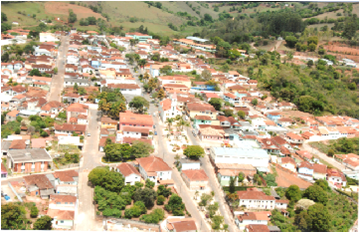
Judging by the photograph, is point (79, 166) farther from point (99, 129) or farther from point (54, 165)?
point (99, 129)

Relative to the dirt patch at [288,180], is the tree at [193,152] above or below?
above

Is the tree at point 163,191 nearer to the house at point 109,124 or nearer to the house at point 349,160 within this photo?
the house at point 109,124

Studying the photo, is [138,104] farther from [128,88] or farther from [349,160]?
[349,160]

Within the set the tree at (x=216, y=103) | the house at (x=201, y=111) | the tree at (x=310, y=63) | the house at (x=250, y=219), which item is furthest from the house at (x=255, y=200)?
the tree at (x=310, y=63)

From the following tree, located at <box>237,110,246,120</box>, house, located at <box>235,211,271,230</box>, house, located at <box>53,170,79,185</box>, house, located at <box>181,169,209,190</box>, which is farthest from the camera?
tree, located at <box>237,110,246,120</box>

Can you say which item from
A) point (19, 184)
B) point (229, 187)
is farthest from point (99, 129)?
point (229, 187)

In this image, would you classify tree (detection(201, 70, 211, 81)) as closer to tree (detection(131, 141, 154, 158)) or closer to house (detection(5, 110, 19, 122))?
tree (detection(131, 141, 154, 158))

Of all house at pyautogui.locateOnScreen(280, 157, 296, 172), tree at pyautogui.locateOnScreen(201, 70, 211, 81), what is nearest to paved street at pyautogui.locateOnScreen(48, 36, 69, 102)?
tree at pyautogui.locateOnScreen(201, 70, 211, 81)
